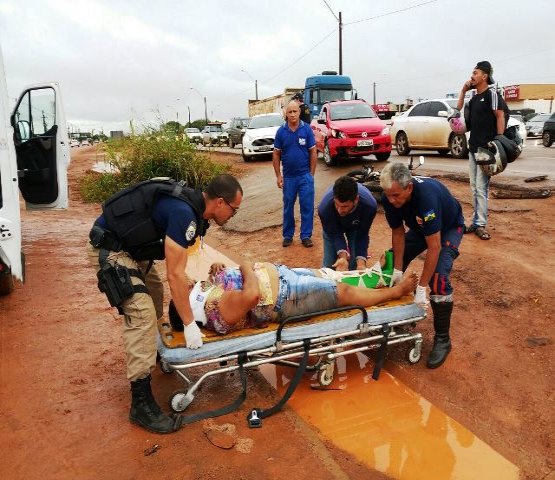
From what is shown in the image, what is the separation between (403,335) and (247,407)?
4.14ft

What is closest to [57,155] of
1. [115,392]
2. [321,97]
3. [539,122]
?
[115,392]

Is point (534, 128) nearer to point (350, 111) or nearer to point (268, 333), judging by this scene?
point (350, 111)

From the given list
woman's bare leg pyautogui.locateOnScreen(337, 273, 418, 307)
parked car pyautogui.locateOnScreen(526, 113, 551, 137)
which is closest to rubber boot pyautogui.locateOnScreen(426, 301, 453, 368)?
woman's bare leg pyautogui.locateOnScreen(337, 273, 418, 307)

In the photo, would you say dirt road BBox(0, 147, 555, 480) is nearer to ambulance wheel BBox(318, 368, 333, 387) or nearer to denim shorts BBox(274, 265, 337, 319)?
ambulance wheel BBox(318, 368, 333, 387)

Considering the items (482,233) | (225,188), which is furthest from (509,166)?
(225,188)

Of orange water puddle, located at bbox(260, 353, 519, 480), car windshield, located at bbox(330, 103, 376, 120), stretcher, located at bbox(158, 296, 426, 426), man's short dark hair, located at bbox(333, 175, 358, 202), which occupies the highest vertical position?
car windshield, located at bbox(330, 103, 376, 120)

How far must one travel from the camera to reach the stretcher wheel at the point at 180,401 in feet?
9.96

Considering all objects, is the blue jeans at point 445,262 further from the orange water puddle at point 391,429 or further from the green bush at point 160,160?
the green bush at point 160,160

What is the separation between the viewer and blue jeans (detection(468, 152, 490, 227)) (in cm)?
551

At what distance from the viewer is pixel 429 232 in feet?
10.9

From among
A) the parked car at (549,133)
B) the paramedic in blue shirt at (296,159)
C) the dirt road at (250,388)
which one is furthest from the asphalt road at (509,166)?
the paramedic in blue shirt at (296,159)

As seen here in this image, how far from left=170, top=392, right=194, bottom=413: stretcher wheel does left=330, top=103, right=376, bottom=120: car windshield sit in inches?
372

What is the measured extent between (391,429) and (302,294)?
3.39ft

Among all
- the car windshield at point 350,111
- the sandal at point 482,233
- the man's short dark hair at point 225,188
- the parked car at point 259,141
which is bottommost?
the sandal at point 482,233
